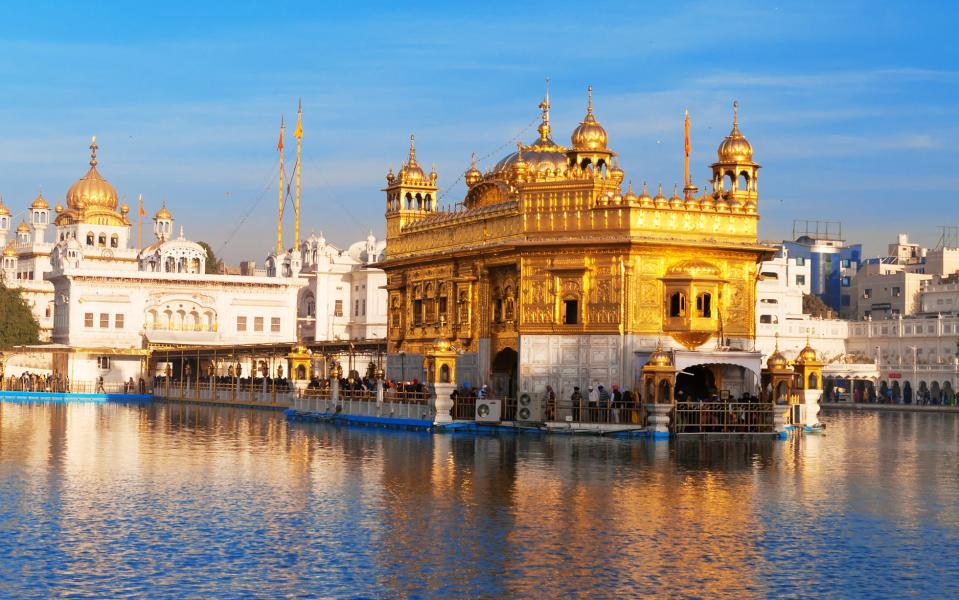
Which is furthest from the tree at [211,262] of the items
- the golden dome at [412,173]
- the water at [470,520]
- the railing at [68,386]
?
the water at [470,520]

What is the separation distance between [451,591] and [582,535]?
3.92 m

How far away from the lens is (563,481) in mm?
23875

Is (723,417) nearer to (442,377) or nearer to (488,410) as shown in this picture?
(488,410)

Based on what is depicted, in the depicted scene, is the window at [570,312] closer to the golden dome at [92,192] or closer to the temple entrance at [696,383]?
the temple entrance at [696,383]

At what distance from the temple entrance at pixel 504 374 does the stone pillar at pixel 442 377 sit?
9.84 ft

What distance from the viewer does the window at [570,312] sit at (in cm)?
3925

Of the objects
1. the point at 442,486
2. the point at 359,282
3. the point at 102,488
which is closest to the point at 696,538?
the point at 442,486

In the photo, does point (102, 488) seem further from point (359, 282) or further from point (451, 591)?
point (359, 282)

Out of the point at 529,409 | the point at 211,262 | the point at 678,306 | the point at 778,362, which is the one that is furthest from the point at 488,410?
the point at 211,262

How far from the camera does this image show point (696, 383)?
1604 inches

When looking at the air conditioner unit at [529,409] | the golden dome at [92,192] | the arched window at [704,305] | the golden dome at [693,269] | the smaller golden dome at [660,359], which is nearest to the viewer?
the smaller golden dome at [660,359]

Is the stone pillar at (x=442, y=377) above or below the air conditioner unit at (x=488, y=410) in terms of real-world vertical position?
above

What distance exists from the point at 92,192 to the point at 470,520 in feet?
288

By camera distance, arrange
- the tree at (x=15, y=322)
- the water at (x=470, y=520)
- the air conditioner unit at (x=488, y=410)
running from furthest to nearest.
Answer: the tree at (x=15, y=322), the air conditioner unit at (x=488, y=410), the water at (x=470, y=520)
